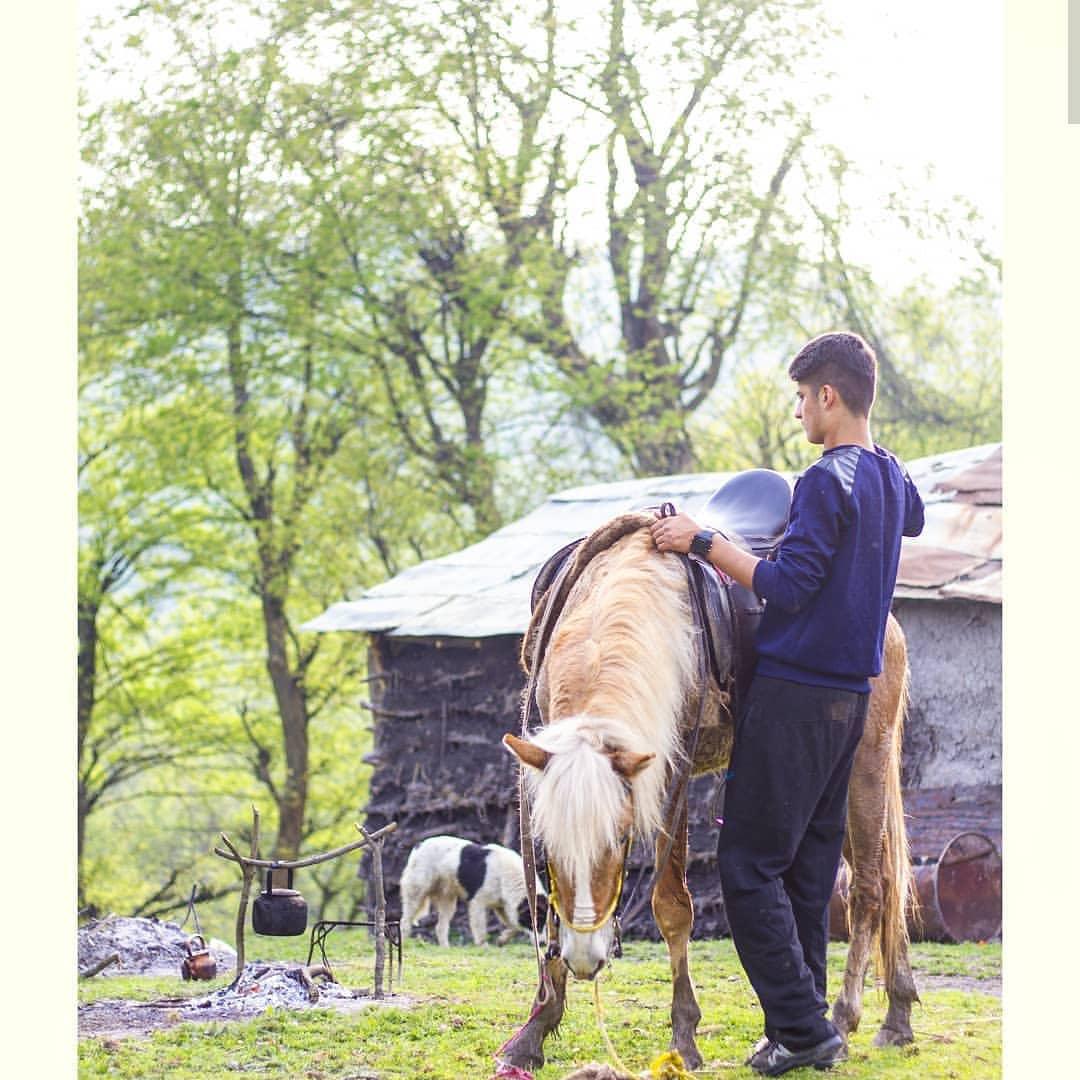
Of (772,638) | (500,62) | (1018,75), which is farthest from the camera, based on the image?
(500,62)

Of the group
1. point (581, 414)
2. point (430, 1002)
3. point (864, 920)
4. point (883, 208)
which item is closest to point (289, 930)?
point (430, 1002)

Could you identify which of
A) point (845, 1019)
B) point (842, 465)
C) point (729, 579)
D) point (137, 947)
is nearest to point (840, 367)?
point (842, 465)

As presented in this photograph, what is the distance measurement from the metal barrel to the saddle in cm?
254

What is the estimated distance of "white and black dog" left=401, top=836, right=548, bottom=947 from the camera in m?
6.65

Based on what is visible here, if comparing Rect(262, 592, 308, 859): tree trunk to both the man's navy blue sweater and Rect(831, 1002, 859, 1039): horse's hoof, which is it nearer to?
Rect(831, 1002, 859, 1039): horse's hoof

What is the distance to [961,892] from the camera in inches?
239

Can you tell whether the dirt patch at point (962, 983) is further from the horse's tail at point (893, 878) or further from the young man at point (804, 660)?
the young man at point (804, 660)

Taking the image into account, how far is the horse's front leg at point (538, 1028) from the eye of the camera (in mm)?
3406

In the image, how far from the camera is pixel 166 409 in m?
13.8

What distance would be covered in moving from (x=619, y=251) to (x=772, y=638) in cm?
1086

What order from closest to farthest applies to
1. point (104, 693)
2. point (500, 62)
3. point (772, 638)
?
point (772, 638) < point (500, 62) < point (104, 693)

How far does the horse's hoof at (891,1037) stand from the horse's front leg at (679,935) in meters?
0.53

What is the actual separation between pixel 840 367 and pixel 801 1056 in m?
1.49

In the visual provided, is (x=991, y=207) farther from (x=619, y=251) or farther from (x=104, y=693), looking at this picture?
(x=104, y=693)
